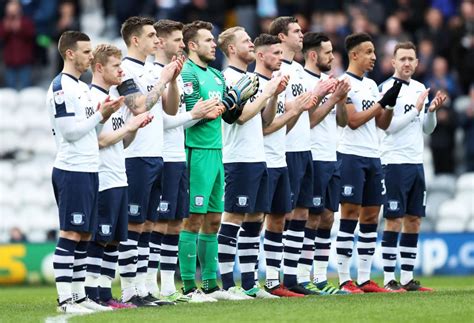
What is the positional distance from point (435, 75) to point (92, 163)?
40.4 feet

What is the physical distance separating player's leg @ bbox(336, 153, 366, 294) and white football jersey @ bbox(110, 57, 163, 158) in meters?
3.04

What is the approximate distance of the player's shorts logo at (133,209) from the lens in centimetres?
1520

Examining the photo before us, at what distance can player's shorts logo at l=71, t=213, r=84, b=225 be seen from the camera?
46.6 feet

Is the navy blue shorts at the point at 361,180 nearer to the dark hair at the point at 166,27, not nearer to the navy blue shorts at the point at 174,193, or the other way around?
the navy blue shorts at the point at 174,193

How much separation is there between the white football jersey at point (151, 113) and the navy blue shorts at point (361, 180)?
304 centimetres

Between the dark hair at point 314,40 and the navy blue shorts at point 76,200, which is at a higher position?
the dark hair at point 314,40

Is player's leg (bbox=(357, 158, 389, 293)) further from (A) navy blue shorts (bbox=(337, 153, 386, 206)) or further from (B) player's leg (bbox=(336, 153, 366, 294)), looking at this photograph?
(B) player's leg (bbox=(336, 153, 366, 294))

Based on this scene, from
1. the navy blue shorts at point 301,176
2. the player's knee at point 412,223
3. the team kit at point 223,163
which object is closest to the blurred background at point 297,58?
the player's knee at point 412,223

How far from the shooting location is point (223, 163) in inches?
645

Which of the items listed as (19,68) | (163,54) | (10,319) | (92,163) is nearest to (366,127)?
(163,54)

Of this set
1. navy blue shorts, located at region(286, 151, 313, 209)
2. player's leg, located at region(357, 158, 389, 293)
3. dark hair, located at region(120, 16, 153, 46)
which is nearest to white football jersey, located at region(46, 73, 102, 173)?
dark hair, located at region(120, 16, 153, 46)

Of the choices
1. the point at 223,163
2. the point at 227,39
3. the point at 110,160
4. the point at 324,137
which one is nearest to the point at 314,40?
the point at 324,137

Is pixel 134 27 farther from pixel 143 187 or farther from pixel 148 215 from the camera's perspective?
pixel 148 215

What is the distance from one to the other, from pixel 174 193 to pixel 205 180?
0.48 metres
